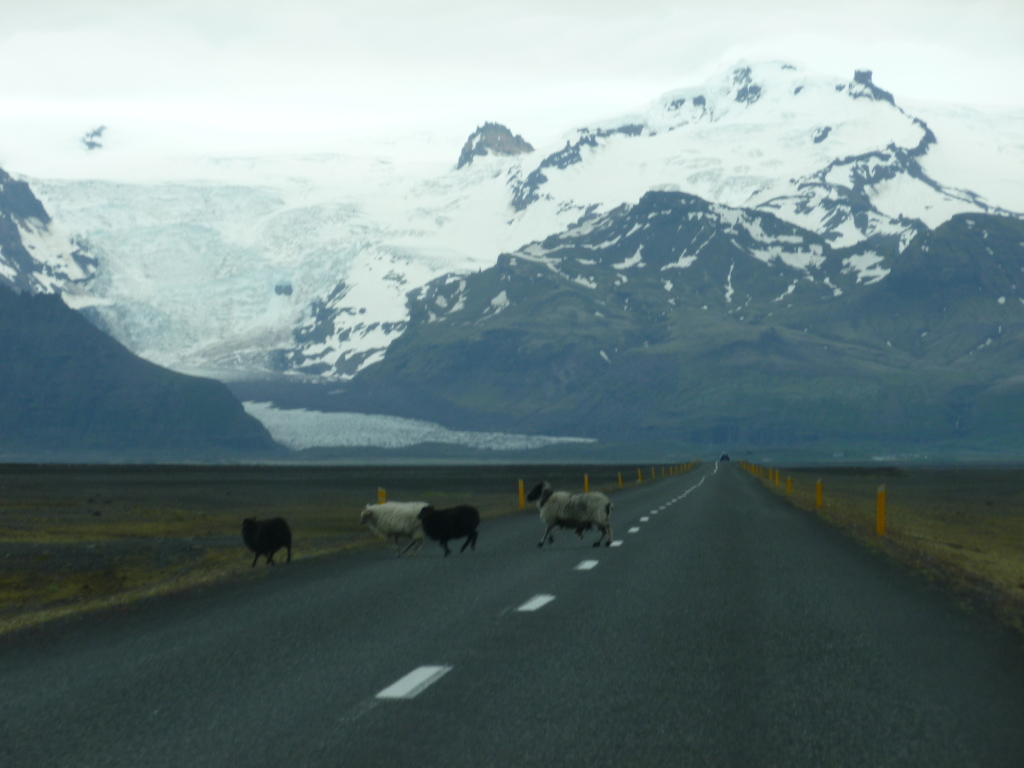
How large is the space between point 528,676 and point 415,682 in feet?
3.16

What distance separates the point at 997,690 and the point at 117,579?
19.2 meters

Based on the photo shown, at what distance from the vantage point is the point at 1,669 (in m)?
11.9

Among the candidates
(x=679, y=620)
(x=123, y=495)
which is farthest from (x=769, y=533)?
(x=123, y=495)

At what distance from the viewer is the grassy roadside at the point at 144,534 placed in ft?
Answer: 74.1

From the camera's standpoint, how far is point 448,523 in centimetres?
2439

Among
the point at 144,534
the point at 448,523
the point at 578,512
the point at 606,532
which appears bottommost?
the point at 144,534

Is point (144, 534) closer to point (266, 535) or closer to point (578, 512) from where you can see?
point (266, 535)

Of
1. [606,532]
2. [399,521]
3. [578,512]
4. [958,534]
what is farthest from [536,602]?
[958,534]

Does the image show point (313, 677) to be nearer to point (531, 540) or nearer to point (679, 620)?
point (679, 620)

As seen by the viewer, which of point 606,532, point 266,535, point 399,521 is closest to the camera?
point 266,535

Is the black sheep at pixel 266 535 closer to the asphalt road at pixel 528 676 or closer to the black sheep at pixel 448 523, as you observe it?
the black sheep at pixel 448 523

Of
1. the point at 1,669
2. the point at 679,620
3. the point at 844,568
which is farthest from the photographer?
the point at 844,568

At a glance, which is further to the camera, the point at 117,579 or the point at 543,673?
the point at 117,579

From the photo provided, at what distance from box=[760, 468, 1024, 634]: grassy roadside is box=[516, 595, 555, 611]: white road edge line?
16.7ft
